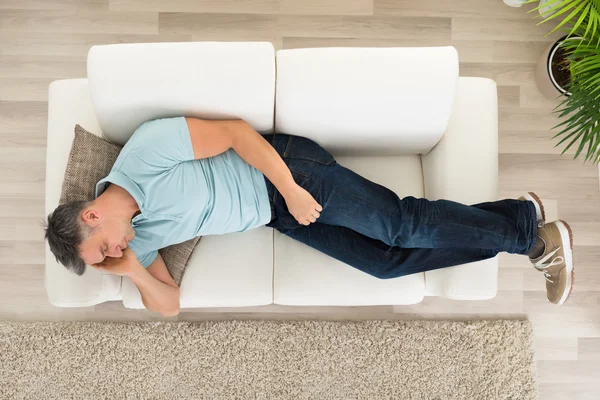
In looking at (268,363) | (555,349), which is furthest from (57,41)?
(555,349)

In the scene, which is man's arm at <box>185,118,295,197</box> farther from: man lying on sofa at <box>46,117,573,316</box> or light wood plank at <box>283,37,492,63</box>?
light wood plank at <box>283,37,492,63</box>

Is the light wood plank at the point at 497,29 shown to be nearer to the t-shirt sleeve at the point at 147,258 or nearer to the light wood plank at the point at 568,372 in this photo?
the light wood plank at the point at 568,372

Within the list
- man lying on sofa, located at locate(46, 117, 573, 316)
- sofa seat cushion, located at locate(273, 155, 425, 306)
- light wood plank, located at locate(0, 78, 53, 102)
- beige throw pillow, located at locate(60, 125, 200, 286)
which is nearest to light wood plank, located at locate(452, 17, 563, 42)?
sofa seat cushion, located at locate(273, 155, 425, 306)

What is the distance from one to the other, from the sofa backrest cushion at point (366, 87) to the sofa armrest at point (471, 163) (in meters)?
0.12

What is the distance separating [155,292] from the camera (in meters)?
1.58

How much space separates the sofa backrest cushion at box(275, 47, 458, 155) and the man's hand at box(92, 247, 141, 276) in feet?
2.15

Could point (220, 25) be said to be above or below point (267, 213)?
above

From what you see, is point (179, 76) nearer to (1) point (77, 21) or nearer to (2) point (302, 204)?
(2) point (302, 204)

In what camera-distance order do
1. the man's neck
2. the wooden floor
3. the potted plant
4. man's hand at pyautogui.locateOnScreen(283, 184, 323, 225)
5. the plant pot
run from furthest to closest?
the wooden floor
the plant pot
man's hand at pyautogui.locateOnScreen(283, 184, 323, 225)
the man's neck
the potted plant

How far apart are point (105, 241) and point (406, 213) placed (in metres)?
0.94

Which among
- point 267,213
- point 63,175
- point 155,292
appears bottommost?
point 155,292

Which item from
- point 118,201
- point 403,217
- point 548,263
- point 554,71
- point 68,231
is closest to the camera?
point 68,231

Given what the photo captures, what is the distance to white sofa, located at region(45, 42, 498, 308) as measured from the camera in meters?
1.43

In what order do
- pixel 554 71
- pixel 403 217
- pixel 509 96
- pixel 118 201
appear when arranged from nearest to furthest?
pixel 118 201, pixel 403 217, pixel 554 71, pixel 509 96
